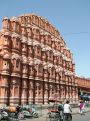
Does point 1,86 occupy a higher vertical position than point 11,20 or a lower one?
lower

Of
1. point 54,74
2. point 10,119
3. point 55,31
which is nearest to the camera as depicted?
point 10,119

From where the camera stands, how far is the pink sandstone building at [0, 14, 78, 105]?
45.7m

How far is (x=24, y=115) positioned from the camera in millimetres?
29000

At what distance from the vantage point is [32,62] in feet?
169

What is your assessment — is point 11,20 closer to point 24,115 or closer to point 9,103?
point 9,103

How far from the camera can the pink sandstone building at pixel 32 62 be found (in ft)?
150

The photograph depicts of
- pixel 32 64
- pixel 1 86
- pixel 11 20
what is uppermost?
pixel 11 20

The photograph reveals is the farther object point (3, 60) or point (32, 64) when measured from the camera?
point (32, 64)

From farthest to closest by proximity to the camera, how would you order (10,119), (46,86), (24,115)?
(46,86) → (24,115) → (10,119)

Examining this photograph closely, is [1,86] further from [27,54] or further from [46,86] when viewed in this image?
[46,86]

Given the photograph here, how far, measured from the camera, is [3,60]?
45.0 meters

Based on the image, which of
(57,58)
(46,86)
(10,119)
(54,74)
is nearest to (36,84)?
(46,86)

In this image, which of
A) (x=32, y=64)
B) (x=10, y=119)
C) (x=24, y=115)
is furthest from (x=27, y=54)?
(x=10, y=119)

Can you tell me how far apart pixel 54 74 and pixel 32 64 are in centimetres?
1031
